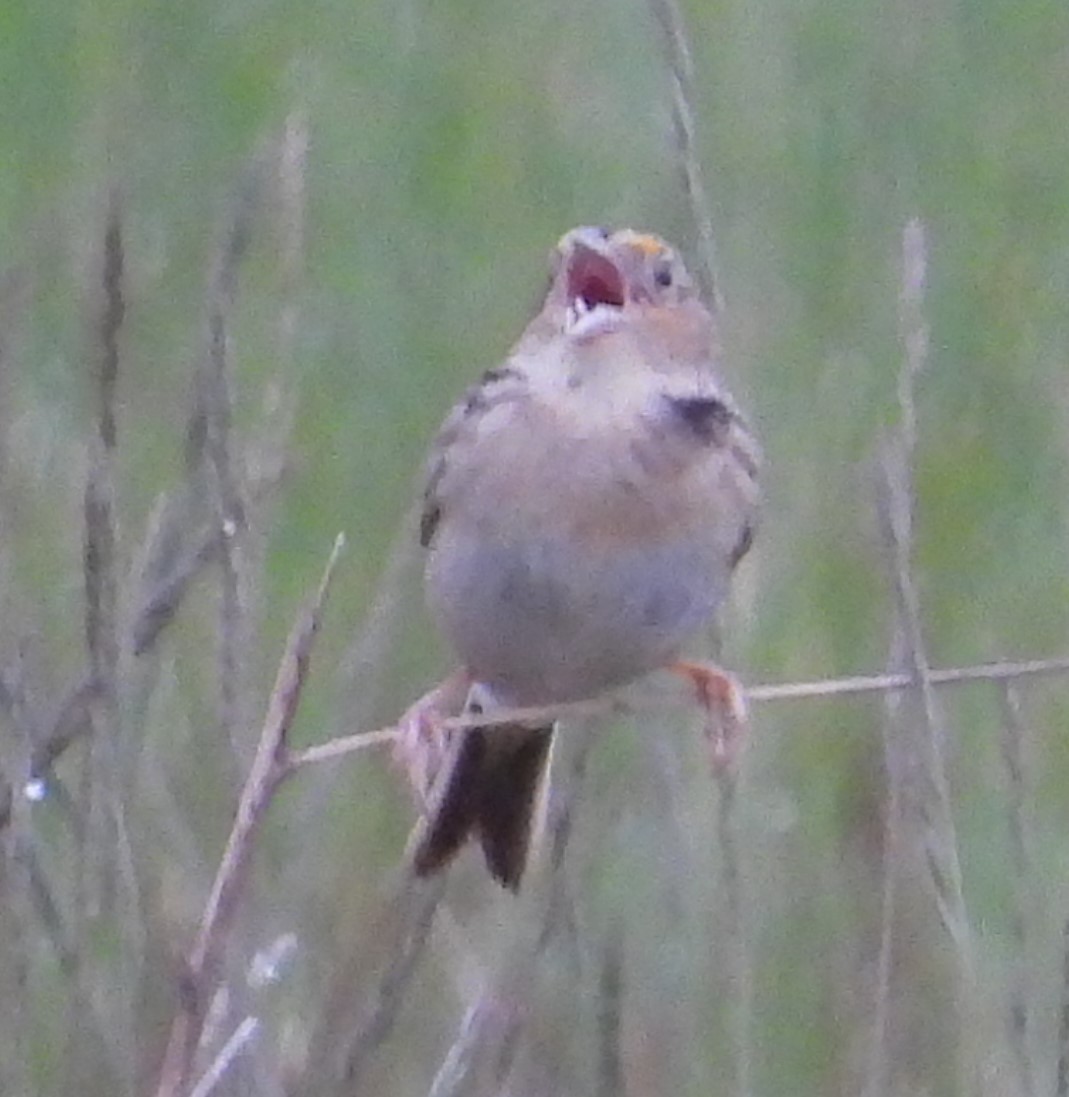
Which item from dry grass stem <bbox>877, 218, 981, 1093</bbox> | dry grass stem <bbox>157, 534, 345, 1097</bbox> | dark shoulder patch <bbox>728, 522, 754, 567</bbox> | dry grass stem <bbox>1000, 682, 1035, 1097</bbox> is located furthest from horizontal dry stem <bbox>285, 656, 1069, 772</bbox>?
dark shoulder patch <bbox>728, 522, 754, 567</bbox>

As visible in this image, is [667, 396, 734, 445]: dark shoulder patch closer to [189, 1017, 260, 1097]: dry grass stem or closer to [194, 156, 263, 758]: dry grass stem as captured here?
[194, 156, 263, 758]: dry grass stem

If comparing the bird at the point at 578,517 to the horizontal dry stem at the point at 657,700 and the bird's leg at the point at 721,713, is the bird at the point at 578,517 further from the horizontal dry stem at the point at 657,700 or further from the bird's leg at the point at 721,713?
the horizontal dry stem at the point at 657,700

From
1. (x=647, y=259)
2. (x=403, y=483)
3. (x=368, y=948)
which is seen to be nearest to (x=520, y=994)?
(x=368, y=948)

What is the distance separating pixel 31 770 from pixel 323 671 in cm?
119

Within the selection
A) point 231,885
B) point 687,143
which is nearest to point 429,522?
point 687,143

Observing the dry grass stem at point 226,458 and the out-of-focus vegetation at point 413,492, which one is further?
the out-of-focus vegetation at point 413,492

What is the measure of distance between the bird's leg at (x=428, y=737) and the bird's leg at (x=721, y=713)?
172 mm

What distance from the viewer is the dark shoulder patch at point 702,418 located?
2.03 meters

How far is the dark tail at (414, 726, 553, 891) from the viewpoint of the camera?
80.0 inches

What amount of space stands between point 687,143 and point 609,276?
235 millimetres

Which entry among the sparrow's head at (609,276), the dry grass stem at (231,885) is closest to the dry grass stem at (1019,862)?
the sparrow's head at (609,276)

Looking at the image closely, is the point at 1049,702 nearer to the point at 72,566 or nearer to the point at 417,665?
the point at 417,665

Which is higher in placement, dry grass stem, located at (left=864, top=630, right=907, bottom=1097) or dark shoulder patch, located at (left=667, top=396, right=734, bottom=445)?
dark shoulder patch, located at (left=667, top=396, right=734, bottom=445)

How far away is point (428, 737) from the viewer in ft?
6.61
